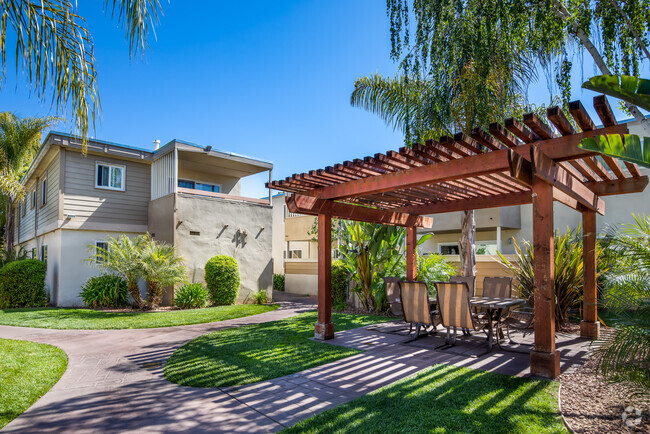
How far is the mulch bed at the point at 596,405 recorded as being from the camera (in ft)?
10.8

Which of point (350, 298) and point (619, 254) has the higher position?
point (619, 254)

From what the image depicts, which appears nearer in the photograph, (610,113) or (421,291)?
(610,113)

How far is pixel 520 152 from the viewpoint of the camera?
4867 millimetres

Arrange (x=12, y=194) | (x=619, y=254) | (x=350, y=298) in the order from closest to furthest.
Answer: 1. (x=619, y=254)
2. (x=350, y=298)
3. (x=12, y=194)

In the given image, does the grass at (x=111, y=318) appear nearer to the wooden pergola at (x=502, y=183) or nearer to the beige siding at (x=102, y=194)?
the beige siding at (x=102, y=194)

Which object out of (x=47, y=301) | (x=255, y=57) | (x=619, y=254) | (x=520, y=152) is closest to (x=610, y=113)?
(x=520, y=152)

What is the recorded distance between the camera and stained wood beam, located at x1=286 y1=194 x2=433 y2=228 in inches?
267

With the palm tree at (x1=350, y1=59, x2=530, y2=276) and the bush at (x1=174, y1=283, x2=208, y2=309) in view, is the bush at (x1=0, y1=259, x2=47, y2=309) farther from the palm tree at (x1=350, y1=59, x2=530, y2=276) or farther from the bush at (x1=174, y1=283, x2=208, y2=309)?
the palm tree at (x1=350, y1=59, x2=530, y2=276)

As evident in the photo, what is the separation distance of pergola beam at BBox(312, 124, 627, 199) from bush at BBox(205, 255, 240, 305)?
681 cm

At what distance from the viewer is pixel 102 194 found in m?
13.5

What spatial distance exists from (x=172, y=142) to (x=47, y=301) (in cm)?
683

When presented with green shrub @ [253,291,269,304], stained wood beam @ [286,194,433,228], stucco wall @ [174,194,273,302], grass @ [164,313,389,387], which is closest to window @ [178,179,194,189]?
stucco wall @ [174,194,273,302]

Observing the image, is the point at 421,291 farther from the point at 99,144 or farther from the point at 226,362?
the point at 99,144

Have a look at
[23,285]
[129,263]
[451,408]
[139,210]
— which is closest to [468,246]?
[451,408]
